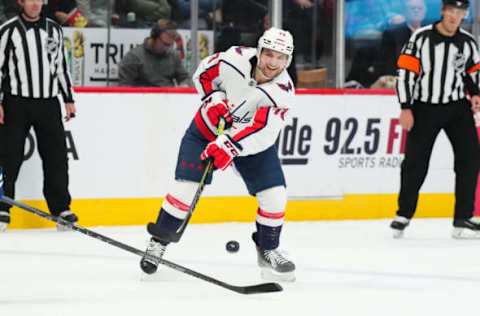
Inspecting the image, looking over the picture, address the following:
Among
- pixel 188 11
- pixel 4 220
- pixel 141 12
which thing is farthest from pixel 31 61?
pixel 188 11

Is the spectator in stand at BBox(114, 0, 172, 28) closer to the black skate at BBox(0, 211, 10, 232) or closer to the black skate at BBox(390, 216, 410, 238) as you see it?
the black skate at BBox(0, 211, 10, 232)

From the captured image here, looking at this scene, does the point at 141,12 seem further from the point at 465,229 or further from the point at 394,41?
the point at 465,229

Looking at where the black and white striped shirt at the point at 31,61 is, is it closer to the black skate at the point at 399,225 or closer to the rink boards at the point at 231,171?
the rink boards at the point at 231,171

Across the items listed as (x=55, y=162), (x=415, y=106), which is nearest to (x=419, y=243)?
(x=415, y=106)

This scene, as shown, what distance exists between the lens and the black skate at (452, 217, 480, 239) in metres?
4.73

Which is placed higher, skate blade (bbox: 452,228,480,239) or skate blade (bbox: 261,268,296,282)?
skate blade (bbox: 261,268,296,282)

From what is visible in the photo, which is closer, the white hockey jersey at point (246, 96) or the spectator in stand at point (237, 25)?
the white hockey jersey at point (246, 96)

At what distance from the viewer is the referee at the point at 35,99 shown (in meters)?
4.63

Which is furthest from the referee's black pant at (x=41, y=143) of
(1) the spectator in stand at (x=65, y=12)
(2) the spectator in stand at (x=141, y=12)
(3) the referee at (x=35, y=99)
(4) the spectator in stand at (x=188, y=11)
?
(4) the spectator in stand at (x=188, y=11)

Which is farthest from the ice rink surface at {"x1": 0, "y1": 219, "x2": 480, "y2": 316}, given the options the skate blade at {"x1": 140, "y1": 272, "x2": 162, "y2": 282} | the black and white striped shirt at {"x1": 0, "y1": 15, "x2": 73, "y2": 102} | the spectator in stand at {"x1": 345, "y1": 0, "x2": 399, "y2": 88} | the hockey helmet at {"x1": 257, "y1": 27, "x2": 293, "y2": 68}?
the spectator in stand at {"x1": 345, "y1": 0, "x2": 399, "y2": 88}

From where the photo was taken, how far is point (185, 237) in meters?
4.63

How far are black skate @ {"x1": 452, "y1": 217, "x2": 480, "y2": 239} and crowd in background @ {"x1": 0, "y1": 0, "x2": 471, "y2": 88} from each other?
1.08m

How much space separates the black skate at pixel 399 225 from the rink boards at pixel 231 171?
2.24ft

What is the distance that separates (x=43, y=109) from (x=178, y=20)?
89cm
